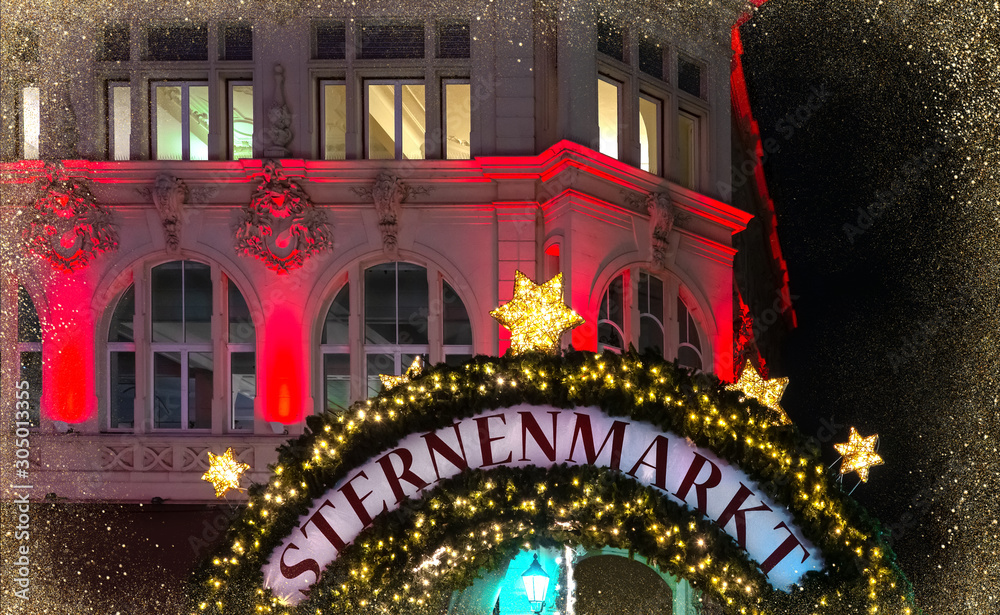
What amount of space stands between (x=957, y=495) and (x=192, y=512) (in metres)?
16.5

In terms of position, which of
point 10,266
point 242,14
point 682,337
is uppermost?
point 242,14

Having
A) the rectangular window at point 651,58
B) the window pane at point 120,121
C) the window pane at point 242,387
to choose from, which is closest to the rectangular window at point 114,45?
the window pane at point 120,121

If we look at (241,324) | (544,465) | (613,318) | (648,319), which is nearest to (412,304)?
(241,324)

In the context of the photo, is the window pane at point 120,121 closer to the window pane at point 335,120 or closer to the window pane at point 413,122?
the window pane at point 335,120

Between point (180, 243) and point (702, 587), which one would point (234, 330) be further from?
point (702, 587)

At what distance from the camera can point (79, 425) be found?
50.9ft

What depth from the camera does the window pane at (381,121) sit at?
16172 mm

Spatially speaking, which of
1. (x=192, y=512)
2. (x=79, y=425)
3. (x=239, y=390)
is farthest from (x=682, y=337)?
(x=79, y=425)

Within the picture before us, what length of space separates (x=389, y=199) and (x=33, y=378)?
6.28 meters

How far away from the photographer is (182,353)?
52.2 ft

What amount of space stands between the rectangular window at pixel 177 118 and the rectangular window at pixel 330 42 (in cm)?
197

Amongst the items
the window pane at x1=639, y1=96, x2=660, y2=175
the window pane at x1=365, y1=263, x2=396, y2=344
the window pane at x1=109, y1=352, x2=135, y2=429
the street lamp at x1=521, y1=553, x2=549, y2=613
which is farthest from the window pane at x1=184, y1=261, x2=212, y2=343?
the street lamp at x1=521, y1=553, x2=549, y2=613

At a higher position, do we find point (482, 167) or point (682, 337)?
point (482, 167)

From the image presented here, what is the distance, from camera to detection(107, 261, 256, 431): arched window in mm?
15781
